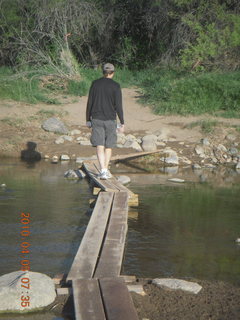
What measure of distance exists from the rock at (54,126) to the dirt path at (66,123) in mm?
145

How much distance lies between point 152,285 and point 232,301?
69 cm

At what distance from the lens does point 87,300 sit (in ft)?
13.4

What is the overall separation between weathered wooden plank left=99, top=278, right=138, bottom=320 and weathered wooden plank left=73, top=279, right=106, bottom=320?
0.04m

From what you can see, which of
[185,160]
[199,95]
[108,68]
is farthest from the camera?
[199,95]

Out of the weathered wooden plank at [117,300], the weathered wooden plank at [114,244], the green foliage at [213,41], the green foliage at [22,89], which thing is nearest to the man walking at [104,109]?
the weathered wooden plank at [114,244]

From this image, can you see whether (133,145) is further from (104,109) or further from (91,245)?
(91,245)

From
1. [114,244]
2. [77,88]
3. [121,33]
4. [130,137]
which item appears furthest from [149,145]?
[121,33]

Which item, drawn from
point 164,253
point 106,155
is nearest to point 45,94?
point 106,155

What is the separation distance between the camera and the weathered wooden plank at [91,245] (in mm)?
4685

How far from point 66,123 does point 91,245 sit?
996cm

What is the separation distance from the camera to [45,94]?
57.2ft

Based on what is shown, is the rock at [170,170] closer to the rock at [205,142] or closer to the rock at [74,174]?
the rock at [205,142]

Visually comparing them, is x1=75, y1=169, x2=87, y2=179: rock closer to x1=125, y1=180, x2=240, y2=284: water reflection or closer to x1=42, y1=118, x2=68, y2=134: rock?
x1=125, y1=180, x2=240, y2=284: water reflection

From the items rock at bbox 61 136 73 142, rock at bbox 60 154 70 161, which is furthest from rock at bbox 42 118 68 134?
rock at bbox 60 154 70 161
